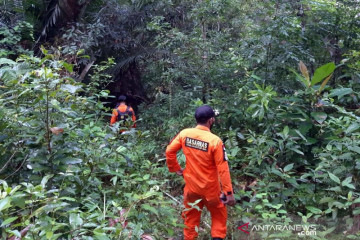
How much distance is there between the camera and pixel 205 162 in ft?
12.4

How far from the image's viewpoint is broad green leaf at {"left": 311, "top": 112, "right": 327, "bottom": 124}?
16.4 feet

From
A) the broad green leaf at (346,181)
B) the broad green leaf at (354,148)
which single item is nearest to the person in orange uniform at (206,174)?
the broad green leaf at (346,181)

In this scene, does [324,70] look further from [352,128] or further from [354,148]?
[354,148]

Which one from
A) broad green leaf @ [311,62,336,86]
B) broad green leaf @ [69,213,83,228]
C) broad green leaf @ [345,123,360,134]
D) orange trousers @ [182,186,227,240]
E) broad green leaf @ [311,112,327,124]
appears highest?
broad green leaf @ [311,62,336,86]

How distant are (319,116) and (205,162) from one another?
223 centimetres

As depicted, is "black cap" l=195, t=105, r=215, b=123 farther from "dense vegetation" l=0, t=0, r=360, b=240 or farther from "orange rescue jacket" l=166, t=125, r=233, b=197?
"dense vegetation" l=0, t=0, r=360, b=240

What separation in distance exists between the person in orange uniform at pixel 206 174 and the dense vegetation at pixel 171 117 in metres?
0.30

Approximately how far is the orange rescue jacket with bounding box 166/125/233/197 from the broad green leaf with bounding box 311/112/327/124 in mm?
2055

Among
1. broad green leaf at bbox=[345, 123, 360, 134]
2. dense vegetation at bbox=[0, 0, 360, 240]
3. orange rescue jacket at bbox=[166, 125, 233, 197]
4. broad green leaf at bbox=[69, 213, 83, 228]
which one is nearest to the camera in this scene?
broad green leaf at bbox=[69, 213, 83, 228]

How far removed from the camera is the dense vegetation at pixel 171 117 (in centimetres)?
307

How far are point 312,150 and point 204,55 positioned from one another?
3.18m

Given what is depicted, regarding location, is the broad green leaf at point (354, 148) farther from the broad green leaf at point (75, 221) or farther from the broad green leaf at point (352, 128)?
the broad green leaf at point (75, 221)

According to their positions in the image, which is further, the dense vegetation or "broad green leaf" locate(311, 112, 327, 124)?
"broad green leaf" locate(311, 112, 327, 124)

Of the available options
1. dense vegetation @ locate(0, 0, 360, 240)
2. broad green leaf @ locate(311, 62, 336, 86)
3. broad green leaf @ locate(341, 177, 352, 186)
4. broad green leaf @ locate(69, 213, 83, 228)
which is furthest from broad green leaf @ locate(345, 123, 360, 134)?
broad green leaf @ locate(69, 213, 83, 228)
